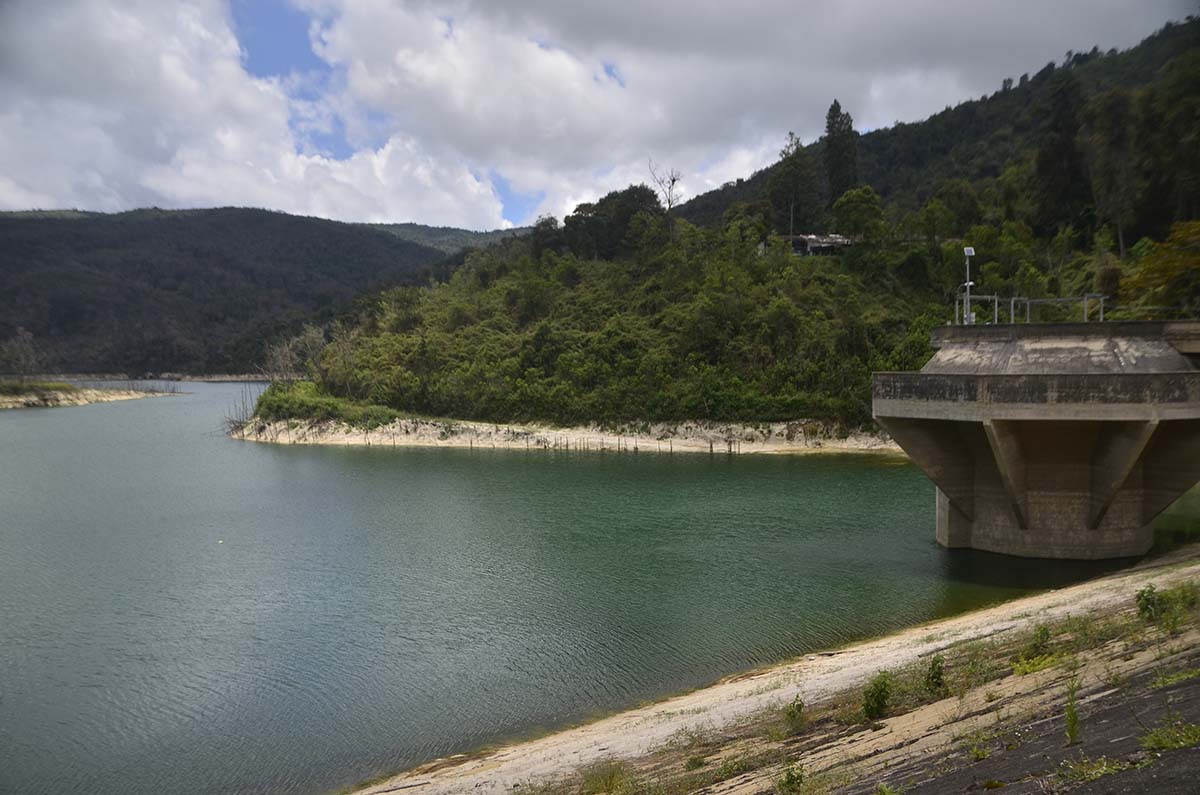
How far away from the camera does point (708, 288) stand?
66625 millimetres

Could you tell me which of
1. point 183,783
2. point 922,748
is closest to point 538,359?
point 183,783

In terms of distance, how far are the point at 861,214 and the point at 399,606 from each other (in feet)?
200

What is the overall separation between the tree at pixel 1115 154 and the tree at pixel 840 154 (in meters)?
31.0

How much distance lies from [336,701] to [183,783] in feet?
10.7

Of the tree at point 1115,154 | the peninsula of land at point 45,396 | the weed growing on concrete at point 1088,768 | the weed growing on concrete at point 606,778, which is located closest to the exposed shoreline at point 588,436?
the tree at point 1115,154

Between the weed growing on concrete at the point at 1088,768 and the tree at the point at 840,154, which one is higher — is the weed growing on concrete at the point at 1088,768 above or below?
below

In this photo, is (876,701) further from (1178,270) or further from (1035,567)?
(1178,270)

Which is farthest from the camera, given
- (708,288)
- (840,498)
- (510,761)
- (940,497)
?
(708,288)

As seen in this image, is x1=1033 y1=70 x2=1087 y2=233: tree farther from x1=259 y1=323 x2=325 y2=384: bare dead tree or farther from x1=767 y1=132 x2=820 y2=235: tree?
x1=259 y1=323 x2=325 y2=384: bare dead tree

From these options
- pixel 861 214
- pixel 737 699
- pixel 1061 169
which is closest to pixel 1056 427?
pixel 737 699

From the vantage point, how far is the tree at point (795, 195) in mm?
84812

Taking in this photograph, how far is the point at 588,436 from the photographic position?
60781 millimetres

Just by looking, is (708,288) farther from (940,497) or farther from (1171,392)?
(1171,392)

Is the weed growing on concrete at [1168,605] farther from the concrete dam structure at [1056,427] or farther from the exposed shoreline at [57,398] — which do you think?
the exposed shoreline at [57,398]
